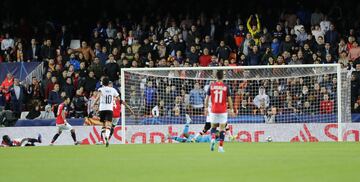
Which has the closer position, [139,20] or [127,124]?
[127,124]

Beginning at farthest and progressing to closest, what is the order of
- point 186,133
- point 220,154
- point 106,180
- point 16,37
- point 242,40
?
point 16,37 < point 242,40 < point 186,133 < point 220,154 < point 106,180

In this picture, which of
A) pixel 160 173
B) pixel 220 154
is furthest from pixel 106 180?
pixel 220 154

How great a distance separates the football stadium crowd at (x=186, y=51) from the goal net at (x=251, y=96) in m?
0.04

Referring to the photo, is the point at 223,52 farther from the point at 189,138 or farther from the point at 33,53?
the point at 33,53

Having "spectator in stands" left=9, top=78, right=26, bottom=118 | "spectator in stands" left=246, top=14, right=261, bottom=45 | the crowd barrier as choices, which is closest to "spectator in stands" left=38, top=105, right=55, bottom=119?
"spectator in stands" left=9, top=78, right=26, bottom=118

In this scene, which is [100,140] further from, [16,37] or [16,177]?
[16,177]

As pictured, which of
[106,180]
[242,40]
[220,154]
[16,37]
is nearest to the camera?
[106,180]

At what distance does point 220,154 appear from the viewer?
1802 cm

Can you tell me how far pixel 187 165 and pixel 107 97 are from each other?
320 inches

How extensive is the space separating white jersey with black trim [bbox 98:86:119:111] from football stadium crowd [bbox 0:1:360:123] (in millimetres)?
3455

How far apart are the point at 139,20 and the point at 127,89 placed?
20.7 feet

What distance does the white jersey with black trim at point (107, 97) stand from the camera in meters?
22.8

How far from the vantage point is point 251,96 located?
2592 cm

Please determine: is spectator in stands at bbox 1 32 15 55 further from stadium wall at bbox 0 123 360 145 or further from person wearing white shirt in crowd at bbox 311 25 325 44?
person wearing white shirt in crowd at bbox 311 25 325 44
